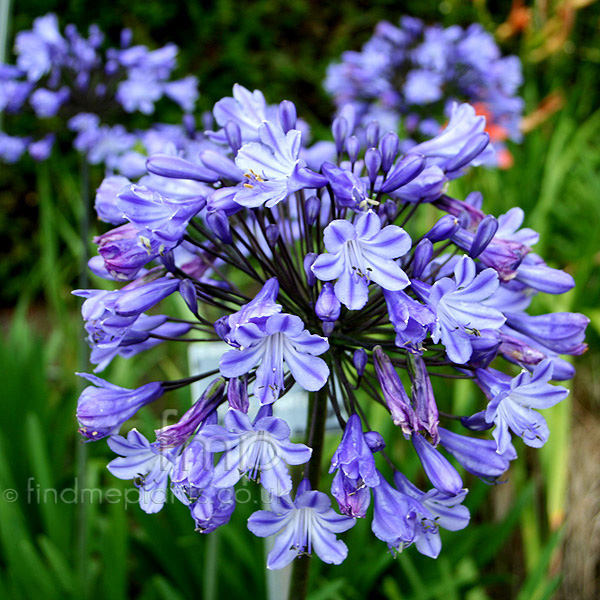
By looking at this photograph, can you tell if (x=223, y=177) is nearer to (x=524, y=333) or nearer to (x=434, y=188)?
(x=434, y=188)

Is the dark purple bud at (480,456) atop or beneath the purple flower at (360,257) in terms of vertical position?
beneath

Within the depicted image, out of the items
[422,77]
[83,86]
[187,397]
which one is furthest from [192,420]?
[422,77]

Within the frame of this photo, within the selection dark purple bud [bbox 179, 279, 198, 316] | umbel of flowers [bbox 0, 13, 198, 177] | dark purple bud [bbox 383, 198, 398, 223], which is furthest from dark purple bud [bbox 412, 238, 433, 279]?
umbel of flowers [bbox 0, 13, 198, 177]

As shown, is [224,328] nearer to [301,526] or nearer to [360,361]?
[360,361]

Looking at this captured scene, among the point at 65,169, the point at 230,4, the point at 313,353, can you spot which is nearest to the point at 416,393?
the point at 313,353

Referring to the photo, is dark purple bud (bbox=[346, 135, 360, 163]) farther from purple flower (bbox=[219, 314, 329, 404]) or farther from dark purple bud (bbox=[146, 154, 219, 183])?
purple flower (bbox=[219, 314, 329, 404])

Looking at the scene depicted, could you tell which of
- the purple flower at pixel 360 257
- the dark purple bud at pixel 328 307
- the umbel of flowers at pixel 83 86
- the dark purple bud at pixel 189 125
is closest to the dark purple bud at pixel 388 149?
the purple flower at pixel 360 257

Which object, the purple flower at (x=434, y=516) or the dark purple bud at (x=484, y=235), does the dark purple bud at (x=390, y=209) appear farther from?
the purple flower at (x=434, y=516)

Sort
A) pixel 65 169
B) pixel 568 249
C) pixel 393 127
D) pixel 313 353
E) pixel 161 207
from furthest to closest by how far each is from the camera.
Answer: pixel 65 169 < pixel 568 249 < pixel 393 127 < pixel 161 207 < pixel 313 353
